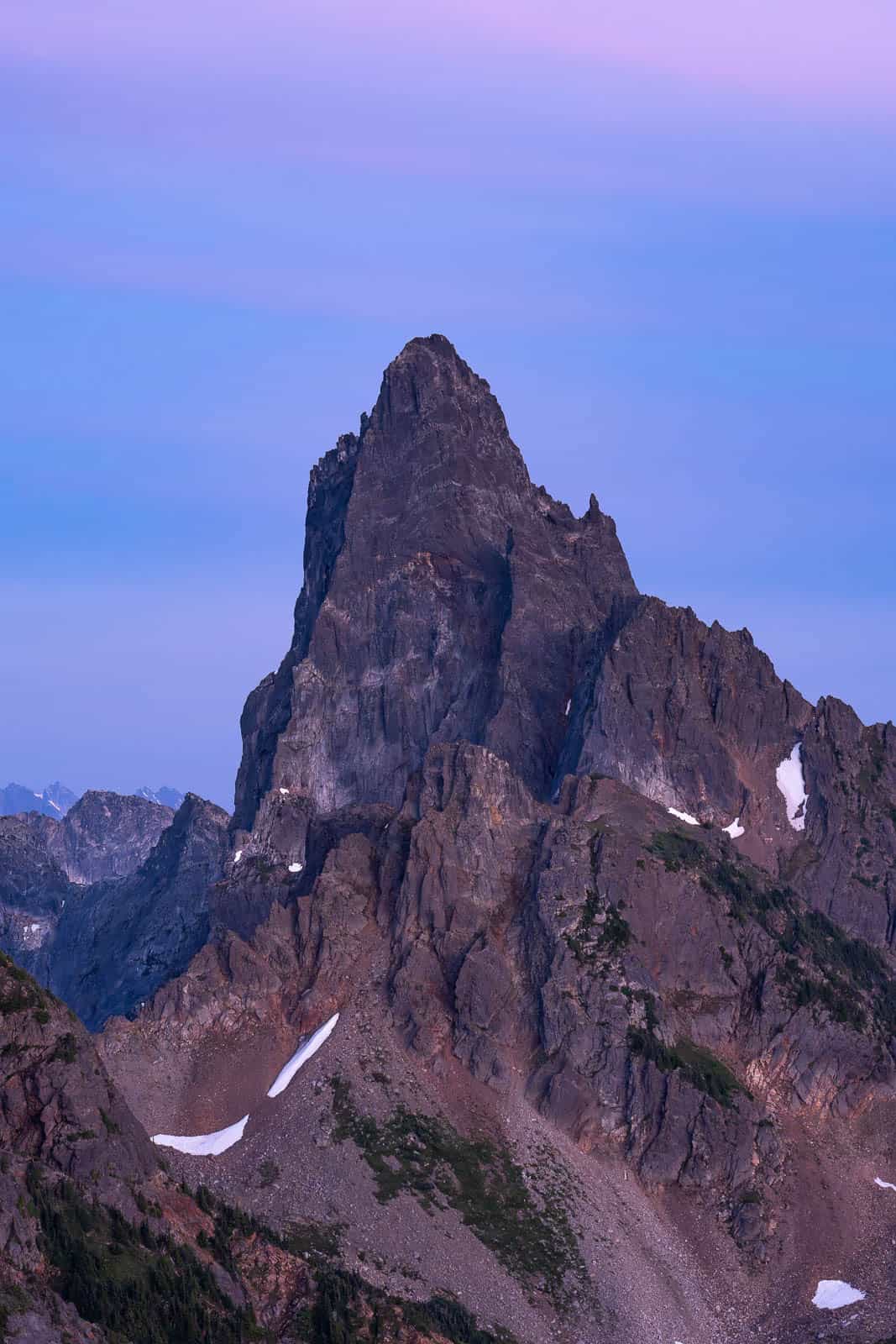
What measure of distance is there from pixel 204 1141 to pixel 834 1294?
51357mm

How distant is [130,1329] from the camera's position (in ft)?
410

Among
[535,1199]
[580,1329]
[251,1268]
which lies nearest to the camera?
[251,1268]

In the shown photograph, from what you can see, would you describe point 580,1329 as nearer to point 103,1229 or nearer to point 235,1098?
point 235,1098

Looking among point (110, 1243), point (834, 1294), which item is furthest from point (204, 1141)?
point (110, 1243)

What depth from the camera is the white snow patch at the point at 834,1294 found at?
190 meters

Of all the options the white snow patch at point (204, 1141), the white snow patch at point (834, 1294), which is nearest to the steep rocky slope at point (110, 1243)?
the white snow patch at point (204, 1141)

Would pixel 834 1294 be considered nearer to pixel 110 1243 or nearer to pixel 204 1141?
pixel 204 1141

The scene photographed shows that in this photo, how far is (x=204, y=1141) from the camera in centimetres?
18875

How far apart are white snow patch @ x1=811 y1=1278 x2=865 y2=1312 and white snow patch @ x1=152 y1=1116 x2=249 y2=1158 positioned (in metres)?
47.6

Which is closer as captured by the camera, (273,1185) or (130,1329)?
(130,1329)

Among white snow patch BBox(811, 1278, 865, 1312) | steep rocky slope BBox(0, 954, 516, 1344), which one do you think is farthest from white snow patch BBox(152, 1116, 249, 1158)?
white snow patch BBox(811, 1278, 865, 1312)

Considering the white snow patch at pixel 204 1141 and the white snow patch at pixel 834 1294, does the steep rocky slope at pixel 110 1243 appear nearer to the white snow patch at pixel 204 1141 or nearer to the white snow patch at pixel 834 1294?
the white snow patch at pixel 204 1141

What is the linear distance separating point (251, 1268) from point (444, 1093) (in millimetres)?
60173

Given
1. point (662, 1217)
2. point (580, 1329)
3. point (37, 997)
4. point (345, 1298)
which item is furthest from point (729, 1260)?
point (37, 997)
